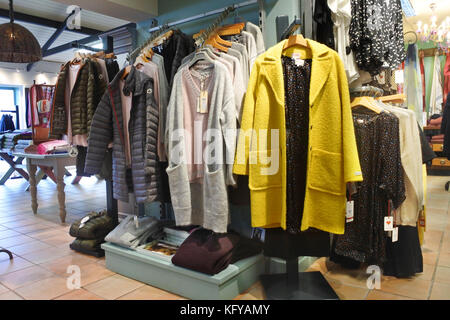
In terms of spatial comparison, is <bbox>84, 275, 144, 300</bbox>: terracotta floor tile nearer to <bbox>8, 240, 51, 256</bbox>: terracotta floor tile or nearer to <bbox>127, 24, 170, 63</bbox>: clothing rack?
<bbox>8, 240, 51, 256</bbox>: terracotta floor tile

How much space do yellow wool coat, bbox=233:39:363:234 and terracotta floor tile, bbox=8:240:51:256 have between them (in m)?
2.37

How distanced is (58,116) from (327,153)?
2417 millimetres

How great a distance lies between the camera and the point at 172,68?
2.40m

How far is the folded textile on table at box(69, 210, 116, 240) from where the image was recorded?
2914mm

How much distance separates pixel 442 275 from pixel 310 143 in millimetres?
1479

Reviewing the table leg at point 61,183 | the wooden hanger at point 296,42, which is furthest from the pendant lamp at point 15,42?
the wooden hanger at point 296,42

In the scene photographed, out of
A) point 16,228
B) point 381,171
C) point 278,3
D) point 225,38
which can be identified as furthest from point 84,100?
point 381,171

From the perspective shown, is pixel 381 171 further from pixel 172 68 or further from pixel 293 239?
pixel 172 68

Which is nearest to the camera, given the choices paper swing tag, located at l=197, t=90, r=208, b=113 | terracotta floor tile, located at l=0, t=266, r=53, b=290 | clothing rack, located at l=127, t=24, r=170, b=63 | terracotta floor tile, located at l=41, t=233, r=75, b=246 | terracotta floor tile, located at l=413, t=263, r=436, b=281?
paper swing tag, located at l=197, t=90, r=208, b=113

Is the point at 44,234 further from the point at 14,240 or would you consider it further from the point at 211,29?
the point at 211,29

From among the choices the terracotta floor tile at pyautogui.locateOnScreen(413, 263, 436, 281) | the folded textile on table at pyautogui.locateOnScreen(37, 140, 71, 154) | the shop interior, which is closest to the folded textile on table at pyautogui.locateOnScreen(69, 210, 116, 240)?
the shop interior

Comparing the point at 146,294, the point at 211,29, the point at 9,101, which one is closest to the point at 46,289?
the point at 146,294

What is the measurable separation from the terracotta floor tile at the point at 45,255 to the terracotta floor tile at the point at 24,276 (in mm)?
→ 177

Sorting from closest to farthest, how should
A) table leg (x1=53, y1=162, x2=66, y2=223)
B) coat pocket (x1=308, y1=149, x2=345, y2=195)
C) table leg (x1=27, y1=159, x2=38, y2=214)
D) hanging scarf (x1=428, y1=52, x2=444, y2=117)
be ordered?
coat pocket (x1=308, y1=149, x2=345, y2=195) → table leg (x1=53, y1=162, x2=66, y2=223) → table leg (x1=27, y1=159, x2=38, y2=214) → hanging scarf (x1=428, y1=52, x2=444, y2=117)
